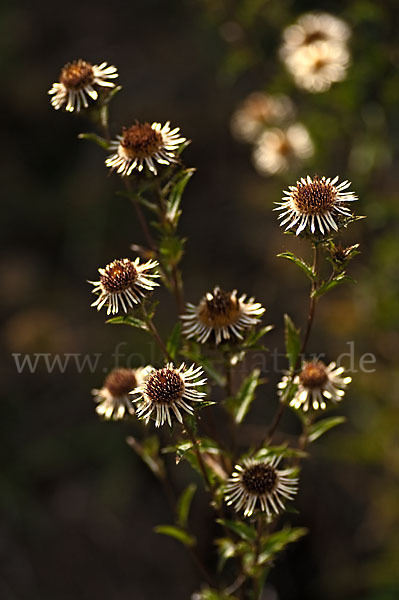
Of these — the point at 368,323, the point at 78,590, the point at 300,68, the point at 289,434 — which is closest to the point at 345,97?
the point at 300,68

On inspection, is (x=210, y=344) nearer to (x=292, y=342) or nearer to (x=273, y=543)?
(x=292, y=342)

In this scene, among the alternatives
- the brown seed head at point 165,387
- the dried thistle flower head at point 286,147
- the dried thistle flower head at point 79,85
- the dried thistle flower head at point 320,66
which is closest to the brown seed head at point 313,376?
the brown seed head at point 165,387

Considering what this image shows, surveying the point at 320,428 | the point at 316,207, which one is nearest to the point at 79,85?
the point at 316,207

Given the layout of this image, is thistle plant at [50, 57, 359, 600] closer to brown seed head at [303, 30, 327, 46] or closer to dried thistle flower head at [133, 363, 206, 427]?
dried thistle flower head at [133, 363, 206, 427]

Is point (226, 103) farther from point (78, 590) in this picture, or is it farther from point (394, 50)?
point (78, 590)

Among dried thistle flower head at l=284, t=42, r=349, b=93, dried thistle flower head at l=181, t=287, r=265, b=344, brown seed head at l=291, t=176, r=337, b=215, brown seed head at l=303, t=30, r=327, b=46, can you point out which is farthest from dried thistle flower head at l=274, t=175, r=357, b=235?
brown seed head at l=303, t=30, r=327, b=46
